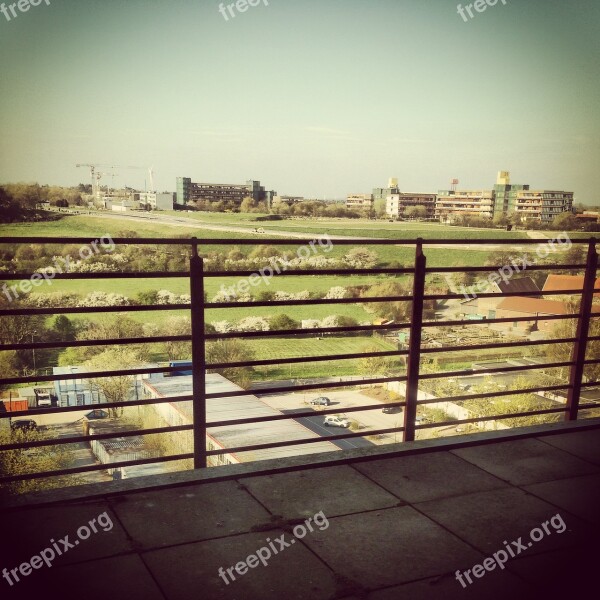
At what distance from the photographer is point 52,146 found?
6431 centimetres

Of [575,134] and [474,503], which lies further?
[575,134]

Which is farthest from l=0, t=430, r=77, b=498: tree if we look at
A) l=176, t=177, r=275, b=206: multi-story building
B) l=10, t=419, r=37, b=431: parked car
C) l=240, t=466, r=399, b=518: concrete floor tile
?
l=176, t=177, r=275, b=206: multi-story building

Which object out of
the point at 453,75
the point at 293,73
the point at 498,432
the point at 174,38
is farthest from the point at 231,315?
the point at 498,432

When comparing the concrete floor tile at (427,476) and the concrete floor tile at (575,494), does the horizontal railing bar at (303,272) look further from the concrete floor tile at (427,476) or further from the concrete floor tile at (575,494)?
the concrete floor tile at (575,494)

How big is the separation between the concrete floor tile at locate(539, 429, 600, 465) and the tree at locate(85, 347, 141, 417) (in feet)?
89.0

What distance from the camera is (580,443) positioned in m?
3.77

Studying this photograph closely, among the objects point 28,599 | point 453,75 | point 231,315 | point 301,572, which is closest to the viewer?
point 28,599

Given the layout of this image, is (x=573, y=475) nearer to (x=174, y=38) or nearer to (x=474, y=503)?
(x=474, y=503)

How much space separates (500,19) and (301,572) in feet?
209

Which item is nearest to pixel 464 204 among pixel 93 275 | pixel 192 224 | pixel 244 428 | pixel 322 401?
pixel 192 224

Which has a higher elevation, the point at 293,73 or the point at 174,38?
the point at 174,38

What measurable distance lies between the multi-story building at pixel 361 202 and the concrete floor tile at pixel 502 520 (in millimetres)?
65027

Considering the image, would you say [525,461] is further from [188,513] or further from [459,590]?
[188,513]

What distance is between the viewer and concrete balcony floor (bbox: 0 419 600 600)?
2.08 m
